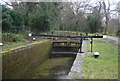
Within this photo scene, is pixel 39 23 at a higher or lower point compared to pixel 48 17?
lower

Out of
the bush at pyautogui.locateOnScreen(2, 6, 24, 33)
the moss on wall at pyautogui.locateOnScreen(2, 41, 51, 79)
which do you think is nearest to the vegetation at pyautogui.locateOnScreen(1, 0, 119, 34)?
the bush at pyautogui.locateOnScreen(2, 6, 24, 33)

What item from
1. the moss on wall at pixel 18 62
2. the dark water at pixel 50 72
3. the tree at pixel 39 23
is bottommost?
the dark water at pixel 50 72

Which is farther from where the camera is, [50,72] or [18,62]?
[50,72]

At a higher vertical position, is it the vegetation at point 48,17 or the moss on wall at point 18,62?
the vegetation at point 48,17

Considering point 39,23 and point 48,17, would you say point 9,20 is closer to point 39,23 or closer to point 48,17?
point 39,23

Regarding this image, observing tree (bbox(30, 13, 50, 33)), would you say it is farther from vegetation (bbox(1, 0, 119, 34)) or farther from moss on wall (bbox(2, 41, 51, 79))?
moss on wall (bbox(2, 41, 51, 79))

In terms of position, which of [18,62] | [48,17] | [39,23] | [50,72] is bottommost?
[50,72]

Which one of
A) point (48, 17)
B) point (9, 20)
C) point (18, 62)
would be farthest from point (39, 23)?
point (18, 62)

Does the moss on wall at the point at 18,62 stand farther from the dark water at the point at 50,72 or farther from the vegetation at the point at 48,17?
the vegetation at the point at 48,17

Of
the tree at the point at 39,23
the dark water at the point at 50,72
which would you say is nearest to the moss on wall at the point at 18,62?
the dark water at the point at 50,72

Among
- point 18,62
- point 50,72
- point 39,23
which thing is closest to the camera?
point 18,62

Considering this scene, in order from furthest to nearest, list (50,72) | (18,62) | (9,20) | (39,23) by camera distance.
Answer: (39,23) < (9,20) < (50,72) < (18,62)

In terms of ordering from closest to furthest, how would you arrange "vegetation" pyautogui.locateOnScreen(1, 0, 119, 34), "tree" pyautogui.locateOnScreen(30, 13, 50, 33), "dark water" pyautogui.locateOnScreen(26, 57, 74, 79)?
"dark water" pyautogui.locateOnScreen(26, 57, 74, 79)
"vegetation" pyautogui.locateOnScreen(1, 0, 119, 34)
"tree" pyautogui.locateOnScreen(30, 13, 50, 33)

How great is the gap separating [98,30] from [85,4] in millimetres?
6296
